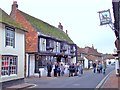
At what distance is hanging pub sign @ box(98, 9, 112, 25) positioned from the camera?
1792cm

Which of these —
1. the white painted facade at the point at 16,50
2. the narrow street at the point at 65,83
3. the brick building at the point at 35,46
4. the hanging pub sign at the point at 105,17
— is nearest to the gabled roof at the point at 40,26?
the brick building at the point at 35,46

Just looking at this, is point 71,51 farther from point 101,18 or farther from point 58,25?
point 101,18

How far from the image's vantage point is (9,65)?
24.8 metres

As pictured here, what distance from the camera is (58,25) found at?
6391 centimetres

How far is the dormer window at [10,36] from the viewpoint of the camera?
968 inches

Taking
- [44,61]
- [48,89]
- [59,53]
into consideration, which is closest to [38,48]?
[44,61]

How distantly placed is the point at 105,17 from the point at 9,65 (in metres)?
9.84

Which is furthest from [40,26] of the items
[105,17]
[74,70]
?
[105,17]

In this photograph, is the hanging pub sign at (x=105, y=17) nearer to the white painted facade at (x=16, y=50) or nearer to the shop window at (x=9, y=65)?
the white painted facade at (x=16, y=50)

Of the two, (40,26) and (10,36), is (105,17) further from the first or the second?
(40,26)

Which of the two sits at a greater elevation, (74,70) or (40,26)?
(40,26)

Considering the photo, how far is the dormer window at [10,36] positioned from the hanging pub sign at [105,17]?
9015 millimetres

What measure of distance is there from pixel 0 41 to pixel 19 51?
368cm

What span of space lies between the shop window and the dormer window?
1.05 m
